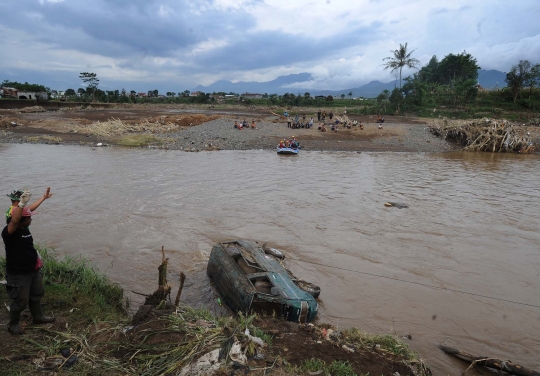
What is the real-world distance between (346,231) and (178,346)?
7.63 m

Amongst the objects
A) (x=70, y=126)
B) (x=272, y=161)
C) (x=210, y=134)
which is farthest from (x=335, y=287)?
(x=70, y=126)

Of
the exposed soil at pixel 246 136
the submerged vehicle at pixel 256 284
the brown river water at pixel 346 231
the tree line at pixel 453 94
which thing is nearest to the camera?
the submerged vehicle at pixel 256 284

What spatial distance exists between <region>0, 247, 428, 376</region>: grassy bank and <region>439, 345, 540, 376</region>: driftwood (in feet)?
3.85

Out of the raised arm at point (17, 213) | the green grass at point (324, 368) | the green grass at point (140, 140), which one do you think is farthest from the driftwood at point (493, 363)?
the green grass at point (140, 140)

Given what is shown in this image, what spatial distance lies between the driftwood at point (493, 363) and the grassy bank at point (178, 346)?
1.17 m

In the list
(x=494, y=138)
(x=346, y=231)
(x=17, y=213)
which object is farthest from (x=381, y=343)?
(x=494, y=138)

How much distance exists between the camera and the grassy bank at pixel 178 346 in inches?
156

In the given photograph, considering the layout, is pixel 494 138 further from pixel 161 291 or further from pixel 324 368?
pixel 161 291

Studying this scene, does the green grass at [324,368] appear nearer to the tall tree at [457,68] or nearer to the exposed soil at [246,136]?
the exposed soil at [246,136]

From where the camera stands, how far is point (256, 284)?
6.15m

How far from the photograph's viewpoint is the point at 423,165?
2198 centimetres

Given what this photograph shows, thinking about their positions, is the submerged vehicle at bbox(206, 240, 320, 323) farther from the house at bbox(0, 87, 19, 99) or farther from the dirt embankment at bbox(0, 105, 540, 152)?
the house at bbox(0, 87, 19, 99)

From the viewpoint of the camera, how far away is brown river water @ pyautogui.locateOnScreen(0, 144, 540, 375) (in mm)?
6750

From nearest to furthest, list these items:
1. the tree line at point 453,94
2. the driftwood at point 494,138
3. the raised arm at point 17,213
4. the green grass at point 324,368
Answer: the green grass at point 324,368 → the raised arm at point 17,213 → the driftwood at point 494,138 → the tree line at point 453,94
